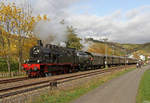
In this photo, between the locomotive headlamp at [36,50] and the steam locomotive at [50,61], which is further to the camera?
the locomotive headlamp at [36,50]

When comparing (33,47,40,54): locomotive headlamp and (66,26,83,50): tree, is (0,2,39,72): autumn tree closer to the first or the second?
(33,47,40,54): locomotive headlamp

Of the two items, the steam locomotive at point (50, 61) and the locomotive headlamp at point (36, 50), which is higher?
the locomotive headlamp at point (36, 50)

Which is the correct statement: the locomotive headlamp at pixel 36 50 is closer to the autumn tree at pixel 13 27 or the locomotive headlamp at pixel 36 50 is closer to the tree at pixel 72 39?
the autumn tree at pixel 13 27

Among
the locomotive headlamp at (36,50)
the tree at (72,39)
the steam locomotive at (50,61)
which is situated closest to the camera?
the steam locomotive at (50,61)

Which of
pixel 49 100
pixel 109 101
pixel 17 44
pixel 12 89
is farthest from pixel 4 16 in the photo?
pixel 109 101

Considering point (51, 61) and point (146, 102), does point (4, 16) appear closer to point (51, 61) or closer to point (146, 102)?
point (51, 61)

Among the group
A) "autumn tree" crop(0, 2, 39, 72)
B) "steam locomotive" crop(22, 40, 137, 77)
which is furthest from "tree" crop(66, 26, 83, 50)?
"autumn tree" crop(0, 2, 39, 72)

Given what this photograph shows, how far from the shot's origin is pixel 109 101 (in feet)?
33.5

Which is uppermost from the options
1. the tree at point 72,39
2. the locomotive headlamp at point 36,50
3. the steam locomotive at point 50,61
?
the tree at point 72,39

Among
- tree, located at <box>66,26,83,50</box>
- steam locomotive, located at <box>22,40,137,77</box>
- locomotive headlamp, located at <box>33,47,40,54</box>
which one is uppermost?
tree, located at <box>66,26,83,50</box>

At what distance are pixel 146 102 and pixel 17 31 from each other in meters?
20.3

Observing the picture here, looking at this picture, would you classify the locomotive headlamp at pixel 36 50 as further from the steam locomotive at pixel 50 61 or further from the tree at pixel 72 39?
the tree at pixel 72 39

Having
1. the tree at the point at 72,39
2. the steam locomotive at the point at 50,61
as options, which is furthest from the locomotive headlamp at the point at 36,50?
the tree at the point at 72,39

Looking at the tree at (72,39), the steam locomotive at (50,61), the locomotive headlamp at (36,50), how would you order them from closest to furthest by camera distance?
the steam locomotive at (50,61) < the locomotive headlamp at (36,50) < the tree at (72,39)
